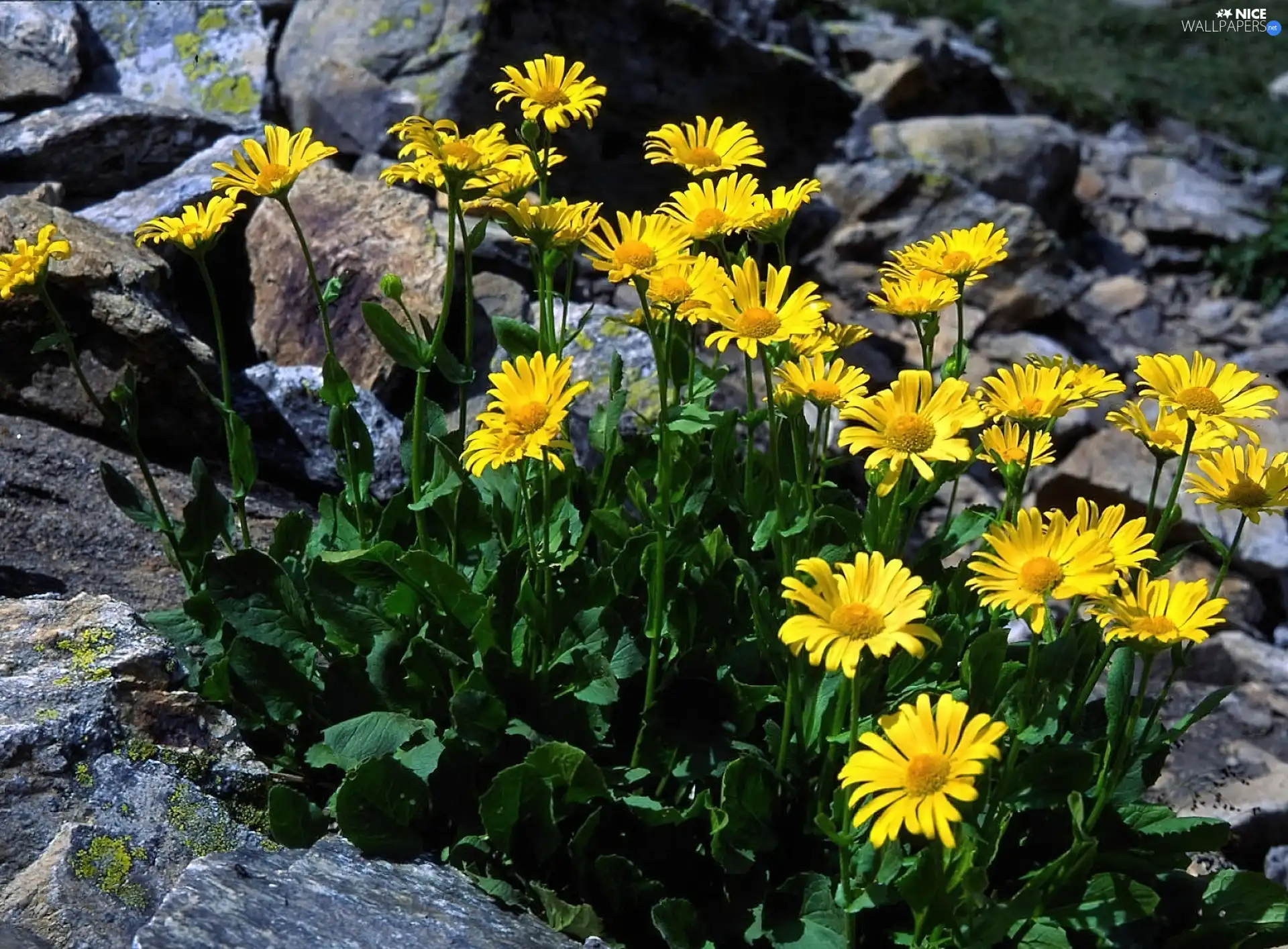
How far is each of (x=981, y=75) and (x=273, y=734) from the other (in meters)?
9.69

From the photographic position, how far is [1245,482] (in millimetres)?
2807

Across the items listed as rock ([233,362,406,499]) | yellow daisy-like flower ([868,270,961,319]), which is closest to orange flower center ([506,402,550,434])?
yellow daisy-like flower ([868,270,961,319])

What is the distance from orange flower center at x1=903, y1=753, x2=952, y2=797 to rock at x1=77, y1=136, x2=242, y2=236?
3.86 metres

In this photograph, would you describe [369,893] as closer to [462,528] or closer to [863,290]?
[462,528]

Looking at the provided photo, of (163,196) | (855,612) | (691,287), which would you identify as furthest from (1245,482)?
(163,196)

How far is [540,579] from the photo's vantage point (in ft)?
10.8

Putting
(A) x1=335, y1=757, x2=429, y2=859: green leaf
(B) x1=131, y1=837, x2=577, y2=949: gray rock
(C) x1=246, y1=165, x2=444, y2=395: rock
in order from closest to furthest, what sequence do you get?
1. (B) x1=131, y1=837, x2=577, y2=949: gray rock
2. (A) x1=335, y1=757, x2=429, y2=859: green leaf
3. (C) x1=246, y1=165, x2=444, y2=395: rock

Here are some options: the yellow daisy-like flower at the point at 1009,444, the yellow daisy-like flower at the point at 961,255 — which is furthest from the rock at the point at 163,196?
the yellow daisy-like flower at the point at 1009,444

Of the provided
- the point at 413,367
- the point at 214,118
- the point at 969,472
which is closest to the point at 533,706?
the point at 413,367

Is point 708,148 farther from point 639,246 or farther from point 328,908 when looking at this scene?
point 328,908

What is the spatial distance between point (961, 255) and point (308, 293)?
9.78 ft

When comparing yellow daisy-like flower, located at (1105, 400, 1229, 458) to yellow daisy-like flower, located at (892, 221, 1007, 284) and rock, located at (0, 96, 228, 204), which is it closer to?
yellow daisy-like flower, located at (892, 221, 1007, 284)

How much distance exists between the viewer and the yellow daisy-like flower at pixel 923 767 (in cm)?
215

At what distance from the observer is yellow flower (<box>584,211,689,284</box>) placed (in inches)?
118
